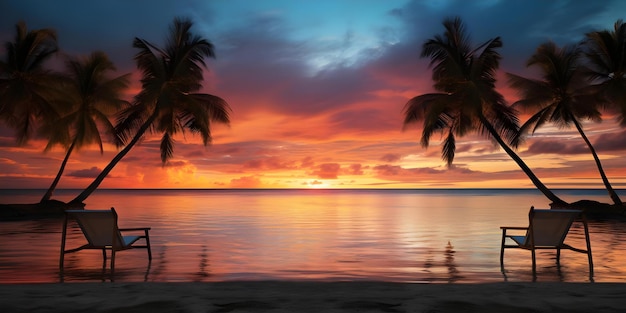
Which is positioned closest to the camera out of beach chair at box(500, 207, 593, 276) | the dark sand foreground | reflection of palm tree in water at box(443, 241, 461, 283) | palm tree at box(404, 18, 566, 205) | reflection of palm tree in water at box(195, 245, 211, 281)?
the dark sand foreground

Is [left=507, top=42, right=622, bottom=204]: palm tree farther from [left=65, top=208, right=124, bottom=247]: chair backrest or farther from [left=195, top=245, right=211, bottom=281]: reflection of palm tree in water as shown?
[left=65, top=208, right=124, bottom=247]: chair backrest

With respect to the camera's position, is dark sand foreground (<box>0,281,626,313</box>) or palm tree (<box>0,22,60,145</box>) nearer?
dark sand foreground (<box>0,281,626,313</box>)

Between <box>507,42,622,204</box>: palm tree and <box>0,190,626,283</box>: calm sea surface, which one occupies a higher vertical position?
<box>507,42,622,204</box>: palm tree

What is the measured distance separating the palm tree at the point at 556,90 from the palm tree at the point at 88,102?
67.7ft

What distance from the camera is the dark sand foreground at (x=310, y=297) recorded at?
16.9ft

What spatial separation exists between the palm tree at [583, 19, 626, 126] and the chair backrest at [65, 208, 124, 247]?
26830mm

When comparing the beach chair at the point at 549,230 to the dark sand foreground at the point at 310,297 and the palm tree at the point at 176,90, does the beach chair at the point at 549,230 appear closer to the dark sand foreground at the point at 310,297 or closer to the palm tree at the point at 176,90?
the dark sand foreground at the point at 310,297

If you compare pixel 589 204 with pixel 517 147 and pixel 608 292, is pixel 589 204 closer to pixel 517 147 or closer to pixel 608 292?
pixel 517 147

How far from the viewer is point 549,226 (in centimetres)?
942

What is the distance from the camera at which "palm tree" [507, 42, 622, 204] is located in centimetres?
2888

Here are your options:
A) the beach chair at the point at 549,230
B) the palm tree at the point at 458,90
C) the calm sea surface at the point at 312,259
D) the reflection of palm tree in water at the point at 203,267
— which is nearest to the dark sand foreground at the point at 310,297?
the calm sea surface at the point at 312,259

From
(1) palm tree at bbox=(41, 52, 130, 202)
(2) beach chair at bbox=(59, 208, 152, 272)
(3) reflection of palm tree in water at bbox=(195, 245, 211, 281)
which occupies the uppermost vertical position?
(1) palm tree at bbox=(41, 52, 130, 202)

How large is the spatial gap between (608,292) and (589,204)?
27.8 m

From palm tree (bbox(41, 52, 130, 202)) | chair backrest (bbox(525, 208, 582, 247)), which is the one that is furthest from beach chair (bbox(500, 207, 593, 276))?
palm tree (bbox(41, 52, 130, 202))
